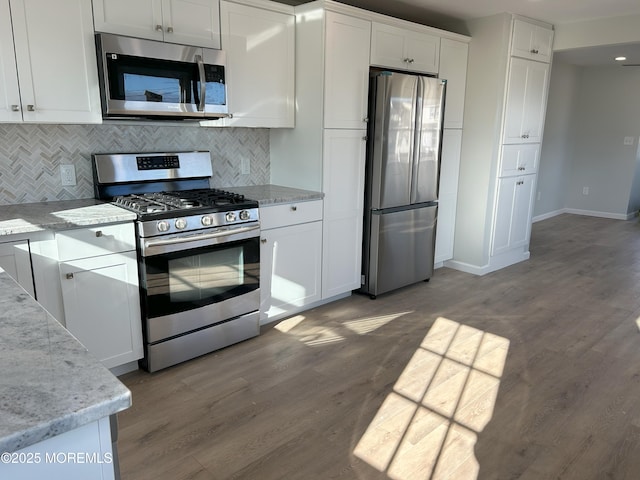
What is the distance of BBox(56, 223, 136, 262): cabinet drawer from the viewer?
7.57 feet

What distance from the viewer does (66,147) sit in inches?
111

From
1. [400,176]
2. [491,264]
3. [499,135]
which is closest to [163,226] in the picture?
[400,176]

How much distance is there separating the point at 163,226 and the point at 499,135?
3262 millimetres

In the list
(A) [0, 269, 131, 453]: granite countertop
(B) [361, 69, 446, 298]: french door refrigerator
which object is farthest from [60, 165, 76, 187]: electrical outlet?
(B) [361, 69, 446, 298]: french door refrigerator

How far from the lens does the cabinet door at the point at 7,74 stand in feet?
7.43

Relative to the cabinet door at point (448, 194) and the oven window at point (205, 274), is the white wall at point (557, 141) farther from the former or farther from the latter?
the oven window at point (205, 274)

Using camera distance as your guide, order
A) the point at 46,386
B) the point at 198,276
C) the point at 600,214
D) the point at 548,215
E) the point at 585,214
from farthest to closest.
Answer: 1. the point at 585,214
2. the point at 600,214
3. the point at 548,215
4. the point at 198,276
5. the point at 46,386

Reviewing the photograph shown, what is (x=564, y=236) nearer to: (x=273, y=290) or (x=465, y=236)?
(x=465, y=236)

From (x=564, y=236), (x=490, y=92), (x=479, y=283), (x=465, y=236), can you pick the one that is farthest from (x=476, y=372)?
(x=564, y=236)

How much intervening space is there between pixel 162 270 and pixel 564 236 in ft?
18.1

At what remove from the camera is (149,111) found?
274cm

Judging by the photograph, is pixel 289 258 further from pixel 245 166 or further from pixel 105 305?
pixel 105 305

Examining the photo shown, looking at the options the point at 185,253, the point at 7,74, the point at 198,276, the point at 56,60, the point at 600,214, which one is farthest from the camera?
the point at 600,214

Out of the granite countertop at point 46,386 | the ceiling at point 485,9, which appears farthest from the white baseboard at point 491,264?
the granite countertop at point 46,386
